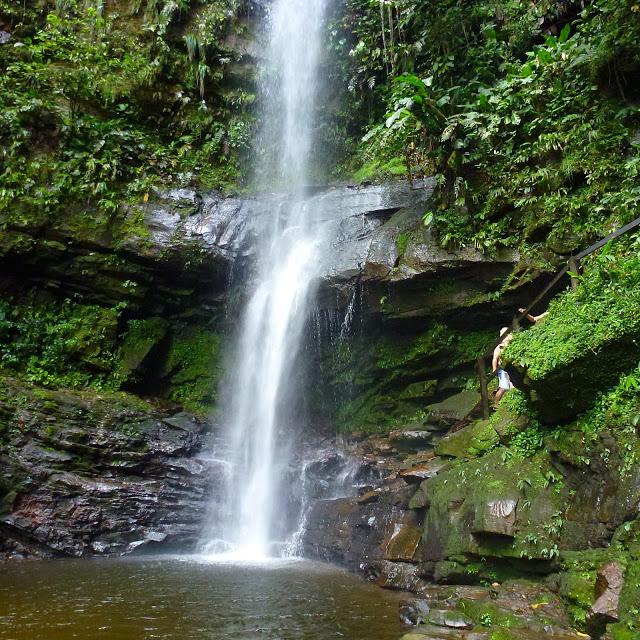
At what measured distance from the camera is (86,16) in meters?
14.4

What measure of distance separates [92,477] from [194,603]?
4431mm

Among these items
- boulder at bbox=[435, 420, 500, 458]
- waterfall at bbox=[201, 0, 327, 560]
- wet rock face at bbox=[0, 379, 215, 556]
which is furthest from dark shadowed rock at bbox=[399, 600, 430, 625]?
wet rock face at bbox=[0, 379, 215, 556]

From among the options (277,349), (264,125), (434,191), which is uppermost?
(264,125)

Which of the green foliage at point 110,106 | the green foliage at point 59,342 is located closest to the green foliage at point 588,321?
the green foliage at point 59,342

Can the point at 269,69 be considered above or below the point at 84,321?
above

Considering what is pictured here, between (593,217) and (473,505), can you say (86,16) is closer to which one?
(593,217)

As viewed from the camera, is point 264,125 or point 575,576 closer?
point 575,576

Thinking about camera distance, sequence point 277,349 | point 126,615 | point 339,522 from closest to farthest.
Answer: point 126,615
point 339,522
point 277,349

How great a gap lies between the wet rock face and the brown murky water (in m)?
1.15

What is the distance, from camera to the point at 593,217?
803 cm

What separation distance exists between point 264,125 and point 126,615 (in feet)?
41.3

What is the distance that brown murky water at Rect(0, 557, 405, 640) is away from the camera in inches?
181

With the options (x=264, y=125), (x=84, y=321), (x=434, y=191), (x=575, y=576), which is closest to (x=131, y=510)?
(x=84, y=321)

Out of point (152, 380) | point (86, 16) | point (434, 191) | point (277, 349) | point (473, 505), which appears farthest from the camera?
point (86, 16)
